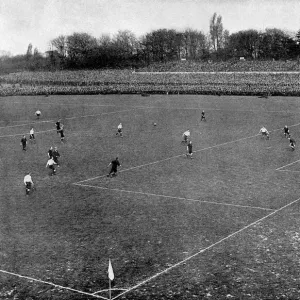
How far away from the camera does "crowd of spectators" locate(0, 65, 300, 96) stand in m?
94.0

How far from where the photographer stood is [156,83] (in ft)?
358

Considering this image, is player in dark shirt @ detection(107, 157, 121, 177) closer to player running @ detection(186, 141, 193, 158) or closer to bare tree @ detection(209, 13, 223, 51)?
player running @ detection(186, 141, 193, 158)

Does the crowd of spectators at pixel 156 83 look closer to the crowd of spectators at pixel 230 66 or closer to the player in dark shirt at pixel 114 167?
the crowd of spectators at pixel 230 66

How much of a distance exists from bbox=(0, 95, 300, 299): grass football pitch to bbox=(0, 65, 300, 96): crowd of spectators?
53.3 meters

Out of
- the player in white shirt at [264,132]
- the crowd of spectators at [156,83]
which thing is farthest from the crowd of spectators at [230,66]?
the player in white shirt at [264,132]

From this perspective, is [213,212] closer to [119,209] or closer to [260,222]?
[260,222]

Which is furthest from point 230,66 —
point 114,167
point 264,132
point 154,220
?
point 154,220

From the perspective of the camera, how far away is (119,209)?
21.3 meters

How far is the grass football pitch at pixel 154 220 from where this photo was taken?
14289 mm

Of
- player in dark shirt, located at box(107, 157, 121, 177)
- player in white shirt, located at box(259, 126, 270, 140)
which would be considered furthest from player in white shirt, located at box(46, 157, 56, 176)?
player in white shirt, located at box(259, 126, 270, 140)

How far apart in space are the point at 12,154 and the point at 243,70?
3408 inches

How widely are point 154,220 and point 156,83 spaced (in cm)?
9102

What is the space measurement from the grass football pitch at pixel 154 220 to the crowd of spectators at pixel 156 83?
53.3 m

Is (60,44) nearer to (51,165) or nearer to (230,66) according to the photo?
(230,66)
